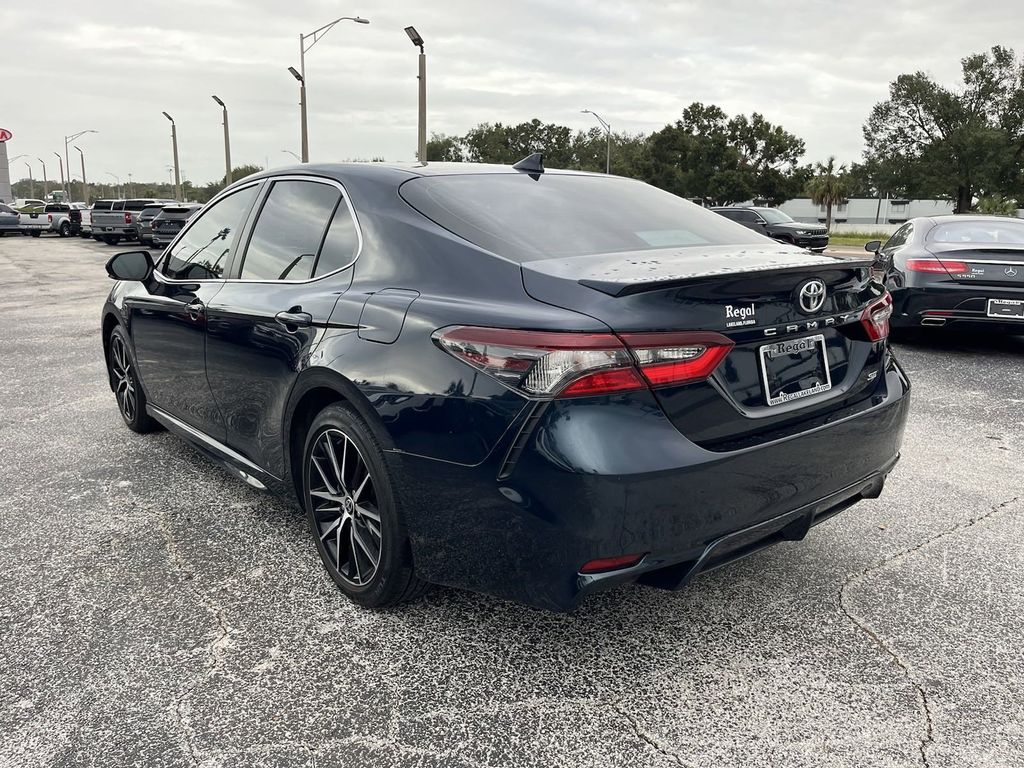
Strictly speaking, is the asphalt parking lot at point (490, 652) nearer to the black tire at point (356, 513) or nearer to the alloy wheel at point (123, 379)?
the black tire at point (356, 513)

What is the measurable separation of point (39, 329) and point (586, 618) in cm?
930

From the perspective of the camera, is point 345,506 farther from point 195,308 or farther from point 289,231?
point 195,308

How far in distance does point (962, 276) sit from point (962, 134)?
2174 inches

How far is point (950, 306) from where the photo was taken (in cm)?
742

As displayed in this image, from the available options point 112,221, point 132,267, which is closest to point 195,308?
point 132,267

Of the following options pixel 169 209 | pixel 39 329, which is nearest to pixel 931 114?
pixel 169 209

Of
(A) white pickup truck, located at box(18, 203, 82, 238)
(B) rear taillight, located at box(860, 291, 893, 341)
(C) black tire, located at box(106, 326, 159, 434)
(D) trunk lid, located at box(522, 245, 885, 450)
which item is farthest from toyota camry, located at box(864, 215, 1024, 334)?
(A) white pickup truck, located at box(18, 203, 82, 238)

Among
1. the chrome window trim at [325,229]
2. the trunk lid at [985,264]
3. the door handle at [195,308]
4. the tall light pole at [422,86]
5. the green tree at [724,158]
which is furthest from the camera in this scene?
the green tree at [724,158]

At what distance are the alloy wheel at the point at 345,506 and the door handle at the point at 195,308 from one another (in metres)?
1.13

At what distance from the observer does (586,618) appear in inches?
115

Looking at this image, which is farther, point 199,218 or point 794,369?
point 199,218

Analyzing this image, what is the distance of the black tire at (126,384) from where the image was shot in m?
4.91

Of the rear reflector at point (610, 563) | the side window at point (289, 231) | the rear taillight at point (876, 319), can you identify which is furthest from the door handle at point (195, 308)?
the rear taillight at point (876, 319)

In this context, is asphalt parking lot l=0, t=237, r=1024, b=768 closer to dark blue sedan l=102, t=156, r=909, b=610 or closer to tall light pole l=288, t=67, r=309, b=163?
dark blue sedan l=102, t=156, r=909, b=610
